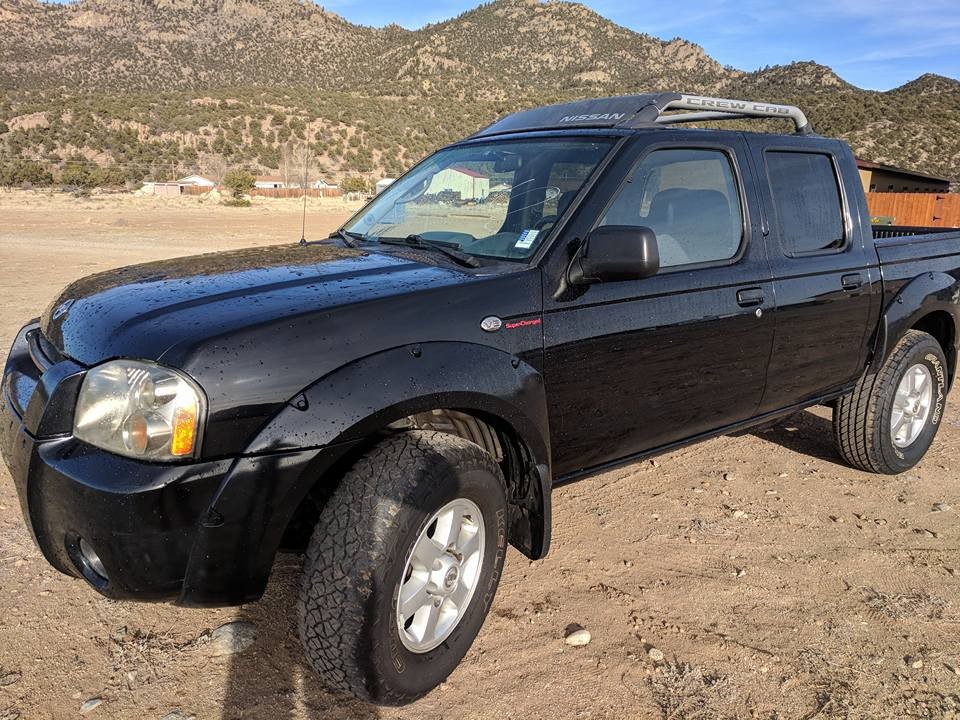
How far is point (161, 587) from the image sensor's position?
6.87ft

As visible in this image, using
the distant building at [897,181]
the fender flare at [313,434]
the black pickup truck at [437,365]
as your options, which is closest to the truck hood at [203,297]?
the black pickup truck at [437,365]

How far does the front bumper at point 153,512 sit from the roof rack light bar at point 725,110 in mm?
2537

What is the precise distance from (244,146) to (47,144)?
500 inches

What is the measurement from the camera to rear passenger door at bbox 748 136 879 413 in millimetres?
3630

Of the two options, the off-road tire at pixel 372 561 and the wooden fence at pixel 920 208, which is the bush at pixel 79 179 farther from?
the off-road tire at pixel 372 561

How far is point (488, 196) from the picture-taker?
3355 millimetres

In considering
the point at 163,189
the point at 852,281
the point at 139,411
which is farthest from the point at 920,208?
the point at 163,189

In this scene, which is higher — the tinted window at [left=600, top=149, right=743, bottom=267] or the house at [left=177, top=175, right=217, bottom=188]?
the house at [left=177, top=175, right=217, bottom=188]

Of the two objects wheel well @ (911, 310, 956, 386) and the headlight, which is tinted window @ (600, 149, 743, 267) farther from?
wheel well @ (911, 310, 956, 386)

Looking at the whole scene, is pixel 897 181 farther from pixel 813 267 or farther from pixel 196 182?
pixel 196 182

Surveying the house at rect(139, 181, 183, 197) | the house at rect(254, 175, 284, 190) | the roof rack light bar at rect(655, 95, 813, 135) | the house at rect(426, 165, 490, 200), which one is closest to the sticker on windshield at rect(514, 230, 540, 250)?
the house at rect(426, 165, 490, 200)

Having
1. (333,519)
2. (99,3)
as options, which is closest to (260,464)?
(333,519)

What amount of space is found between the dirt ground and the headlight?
38.4 inches

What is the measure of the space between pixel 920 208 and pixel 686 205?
1036 inches
